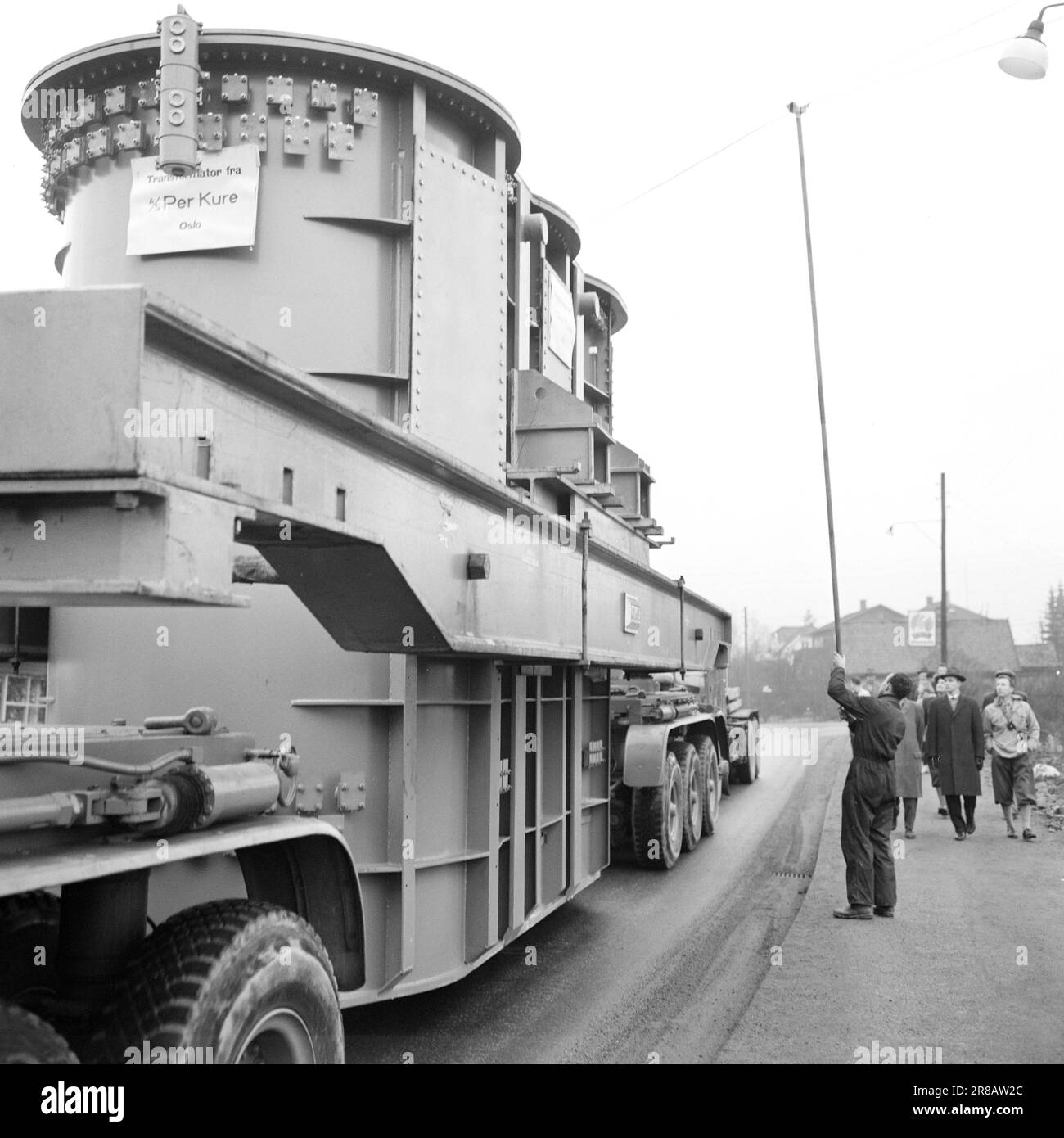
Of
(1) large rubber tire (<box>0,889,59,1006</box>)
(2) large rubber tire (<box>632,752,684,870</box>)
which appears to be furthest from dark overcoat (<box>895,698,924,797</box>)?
(1) large rubber tire (<box>0,889,59,1006</box>)

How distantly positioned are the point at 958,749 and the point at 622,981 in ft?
25.3

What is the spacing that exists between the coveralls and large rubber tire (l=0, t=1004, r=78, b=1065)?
7.03m

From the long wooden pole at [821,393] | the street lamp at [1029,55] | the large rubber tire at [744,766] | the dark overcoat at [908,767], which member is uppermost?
the street lamp at [1029,55]

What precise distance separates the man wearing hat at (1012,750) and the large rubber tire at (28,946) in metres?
11.7

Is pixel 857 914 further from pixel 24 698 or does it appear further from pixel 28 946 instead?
pixel 28 946

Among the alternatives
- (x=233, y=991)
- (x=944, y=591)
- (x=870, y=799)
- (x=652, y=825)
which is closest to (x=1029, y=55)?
(x=870, y=799)

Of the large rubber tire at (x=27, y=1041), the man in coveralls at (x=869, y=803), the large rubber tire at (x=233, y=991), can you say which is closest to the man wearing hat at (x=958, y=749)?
the man in coveralls at (x=869, y=803)

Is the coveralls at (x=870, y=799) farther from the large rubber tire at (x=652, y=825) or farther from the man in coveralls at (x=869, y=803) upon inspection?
the large rubber tire at (x=652, y=825)

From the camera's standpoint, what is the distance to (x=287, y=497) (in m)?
3.60

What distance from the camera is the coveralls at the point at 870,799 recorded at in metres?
8.97
